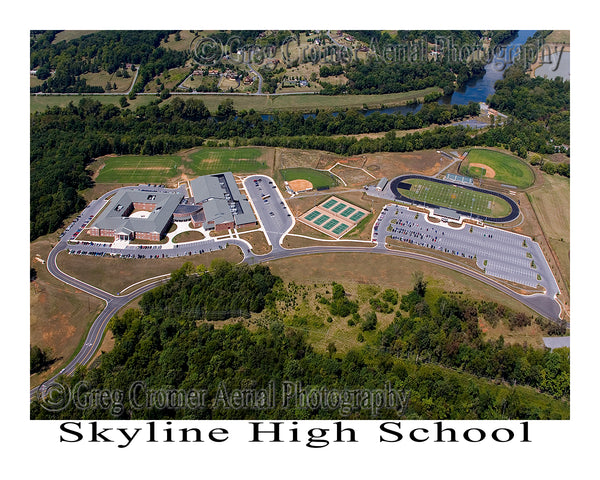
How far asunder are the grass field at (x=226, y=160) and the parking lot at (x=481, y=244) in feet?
127

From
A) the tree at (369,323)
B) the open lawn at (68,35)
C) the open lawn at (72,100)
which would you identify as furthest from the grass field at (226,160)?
the open lawn at (68,35)

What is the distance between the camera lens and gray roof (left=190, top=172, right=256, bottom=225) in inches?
3962

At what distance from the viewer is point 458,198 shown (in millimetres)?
110188

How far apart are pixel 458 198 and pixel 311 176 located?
34.4 m

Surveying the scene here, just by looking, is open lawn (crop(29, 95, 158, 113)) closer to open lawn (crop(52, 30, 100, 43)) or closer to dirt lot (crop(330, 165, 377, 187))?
open lawn (crop(52, 30, 100, 43))

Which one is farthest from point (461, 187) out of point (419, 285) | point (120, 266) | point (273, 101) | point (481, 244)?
point (120, 266)

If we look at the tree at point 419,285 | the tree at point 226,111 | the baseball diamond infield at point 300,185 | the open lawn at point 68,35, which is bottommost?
the tree at point 419,285

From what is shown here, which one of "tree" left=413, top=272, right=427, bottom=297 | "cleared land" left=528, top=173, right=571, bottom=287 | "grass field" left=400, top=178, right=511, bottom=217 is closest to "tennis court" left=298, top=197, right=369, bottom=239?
"grass field" left=400, top=178, right=511, bottom=217

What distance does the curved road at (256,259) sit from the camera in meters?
74.1

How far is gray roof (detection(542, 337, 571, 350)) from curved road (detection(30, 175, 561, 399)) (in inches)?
204

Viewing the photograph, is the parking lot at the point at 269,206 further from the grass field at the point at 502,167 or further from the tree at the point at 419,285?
the grass field at the point at 502,167

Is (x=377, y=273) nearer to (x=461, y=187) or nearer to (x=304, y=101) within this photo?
(x=461, y=187)
